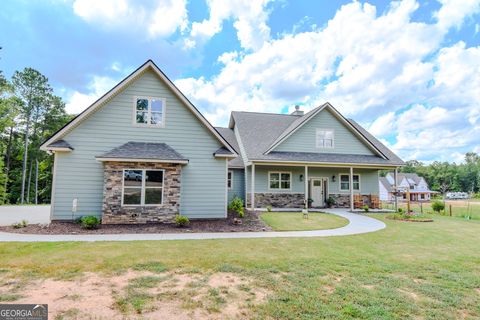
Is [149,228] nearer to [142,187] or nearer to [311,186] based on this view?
[142,187]

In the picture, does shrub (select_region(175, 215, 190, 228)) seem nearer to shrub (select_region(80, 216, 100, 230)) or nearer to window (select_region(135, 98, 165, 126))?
shrub (select_region(80, 216, 100, 230))

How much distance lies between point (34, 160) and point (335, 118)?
3444 cm

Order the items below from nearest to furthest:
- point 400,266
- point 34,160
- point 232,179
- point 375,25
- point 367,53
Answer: point 400,266 → point 375,25 → point 367,53 → point 232,179 → point 34,160

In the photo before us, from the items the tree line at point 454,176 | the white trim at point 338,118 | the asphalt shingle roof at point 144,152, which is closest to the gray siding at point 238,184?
the white trim at point 338,118

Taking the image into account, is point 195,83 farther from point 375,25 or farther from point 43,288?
point 43,288

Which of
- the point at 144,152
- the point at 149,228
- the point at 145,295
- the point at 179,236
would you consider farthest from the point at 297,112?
the point at 145,295

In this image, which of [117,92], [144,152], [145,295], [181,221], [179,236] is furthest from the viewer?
[117,92]

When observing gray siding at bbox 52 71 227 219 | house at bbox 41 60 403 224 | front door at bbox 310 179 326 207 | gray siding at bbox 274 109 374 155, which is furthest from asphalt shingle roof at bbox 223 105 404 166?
house at bbox 41 60 403 224

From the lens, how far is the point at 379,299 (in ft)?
12.9

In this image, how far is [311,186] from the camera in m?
18.3

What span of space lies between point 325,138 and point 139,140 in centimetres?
1256

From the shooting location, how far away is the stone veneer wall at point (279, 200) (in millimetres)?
16953

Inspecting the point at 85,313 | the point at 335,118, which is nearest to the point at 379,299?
the point at 85,313

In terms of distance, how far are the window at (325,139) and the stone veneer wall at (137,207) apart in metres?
11.0
